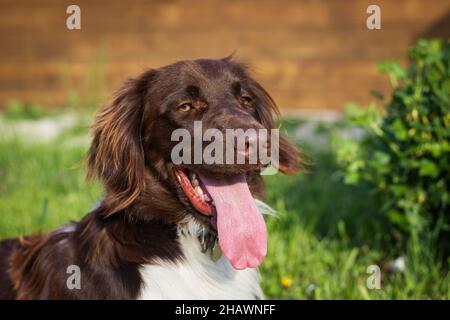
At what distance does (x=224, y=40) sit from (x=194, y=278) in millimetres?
6869

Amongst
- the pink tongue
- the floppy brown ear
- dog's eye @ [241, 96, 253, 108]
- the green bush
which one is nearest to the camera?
the pink tongue

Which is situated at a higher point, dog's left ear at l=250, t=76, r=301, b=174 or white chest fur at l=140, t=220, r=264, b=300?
dog's left ear at l=250, t=76, r=301, b=174

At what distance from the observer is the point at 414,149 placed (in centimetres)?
385

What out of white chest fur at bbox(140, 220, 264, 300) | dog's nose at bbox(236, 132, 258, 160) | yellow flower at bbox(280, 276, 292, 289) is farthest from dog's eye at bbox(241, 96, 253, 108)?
yellow flower at bbox(280, 276, 292, 289)

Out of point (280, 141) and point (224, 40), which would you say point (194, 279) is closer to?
point (280, 141)

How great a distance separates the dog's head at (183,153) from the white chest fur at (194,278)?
148 millimetres

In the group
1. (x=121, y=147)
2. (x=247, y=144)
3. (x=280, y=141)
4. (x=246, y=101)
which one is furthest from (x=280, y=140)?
Result: (x=121, y=147)

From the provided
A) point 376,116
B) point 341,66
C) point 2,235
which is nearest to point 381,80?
point 341,66

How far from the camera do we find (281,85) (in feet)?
31.1

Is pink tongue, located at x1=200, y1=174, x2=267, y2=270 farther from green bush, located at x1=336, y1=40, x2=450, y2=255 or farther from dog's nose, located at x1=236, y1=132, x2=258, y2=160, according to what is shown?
green bush, located at x1=336, y1=40, x2=450, y2=255

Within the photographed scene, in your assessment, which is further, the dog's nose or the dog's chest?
the dog's chest

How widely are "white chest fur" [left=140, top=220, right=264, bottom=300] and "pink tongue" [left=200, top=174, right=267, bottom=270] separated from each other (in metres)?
0.20

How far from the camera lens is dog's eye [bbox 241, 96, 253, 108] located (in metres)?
3.32
